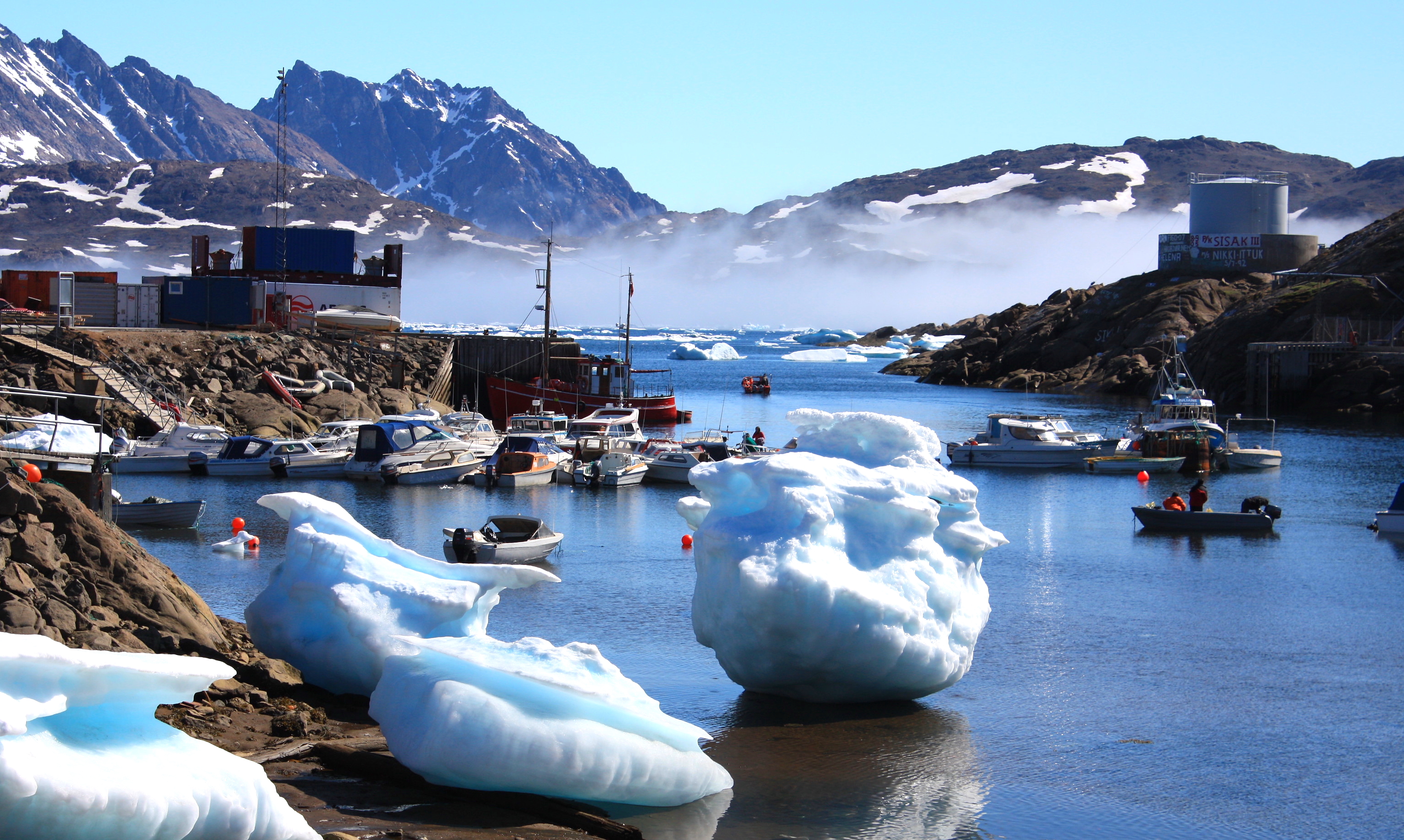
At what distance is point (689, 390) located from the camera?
91.8 meters

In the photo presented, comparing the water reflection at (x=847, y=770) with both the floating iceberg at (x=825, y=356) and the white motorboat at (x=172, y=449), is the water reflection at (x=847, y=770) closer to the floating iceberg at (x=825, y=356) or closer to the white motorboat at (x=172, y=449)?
the white motorboat at (x=172, y=449)

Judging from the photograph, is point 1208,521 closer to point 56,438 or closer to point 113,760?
point 56,438

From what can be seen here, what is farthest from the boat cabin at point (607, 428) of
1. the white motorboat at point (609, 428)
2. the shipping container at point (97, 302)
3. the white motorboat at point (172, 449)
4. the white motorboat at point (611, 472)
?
the shipping container at point (97, 302)

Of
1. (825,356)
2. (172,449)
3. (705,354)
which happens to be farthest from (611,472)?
(825,356)

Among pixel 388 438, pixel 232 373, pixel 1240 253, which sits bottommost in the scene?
pixel 388 438

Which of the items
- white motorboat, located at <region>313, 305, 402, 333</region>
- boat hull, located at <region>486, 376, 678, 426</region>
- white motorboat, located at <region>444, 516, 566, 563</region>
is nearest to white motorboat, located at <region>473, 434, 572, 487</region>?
white motorboat, located at <region>444, 516, 566, 563</region>

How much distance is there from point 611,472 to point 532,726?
2764 cm

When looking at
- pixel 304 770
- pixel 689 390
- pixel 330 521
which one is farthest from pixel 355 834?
pixel 689 390

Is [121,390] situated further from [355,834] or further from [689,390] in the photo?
[689,390]

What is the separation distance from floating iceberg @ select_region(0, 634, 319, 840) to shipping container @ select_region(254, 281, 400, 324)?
53.8 m

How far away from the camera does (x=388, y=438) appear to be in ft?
121

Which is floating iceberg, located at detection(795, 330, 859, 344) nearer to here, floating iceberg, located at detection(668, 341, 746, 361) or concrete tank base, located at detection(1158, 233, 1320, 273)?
floating iceberg, located at detection(668, 341, 746, 361)

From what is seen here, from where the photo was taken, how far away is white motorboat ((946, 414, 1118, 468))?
43625mm

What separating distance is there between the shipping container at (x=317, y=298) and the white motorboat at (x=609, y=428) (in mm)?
21511
